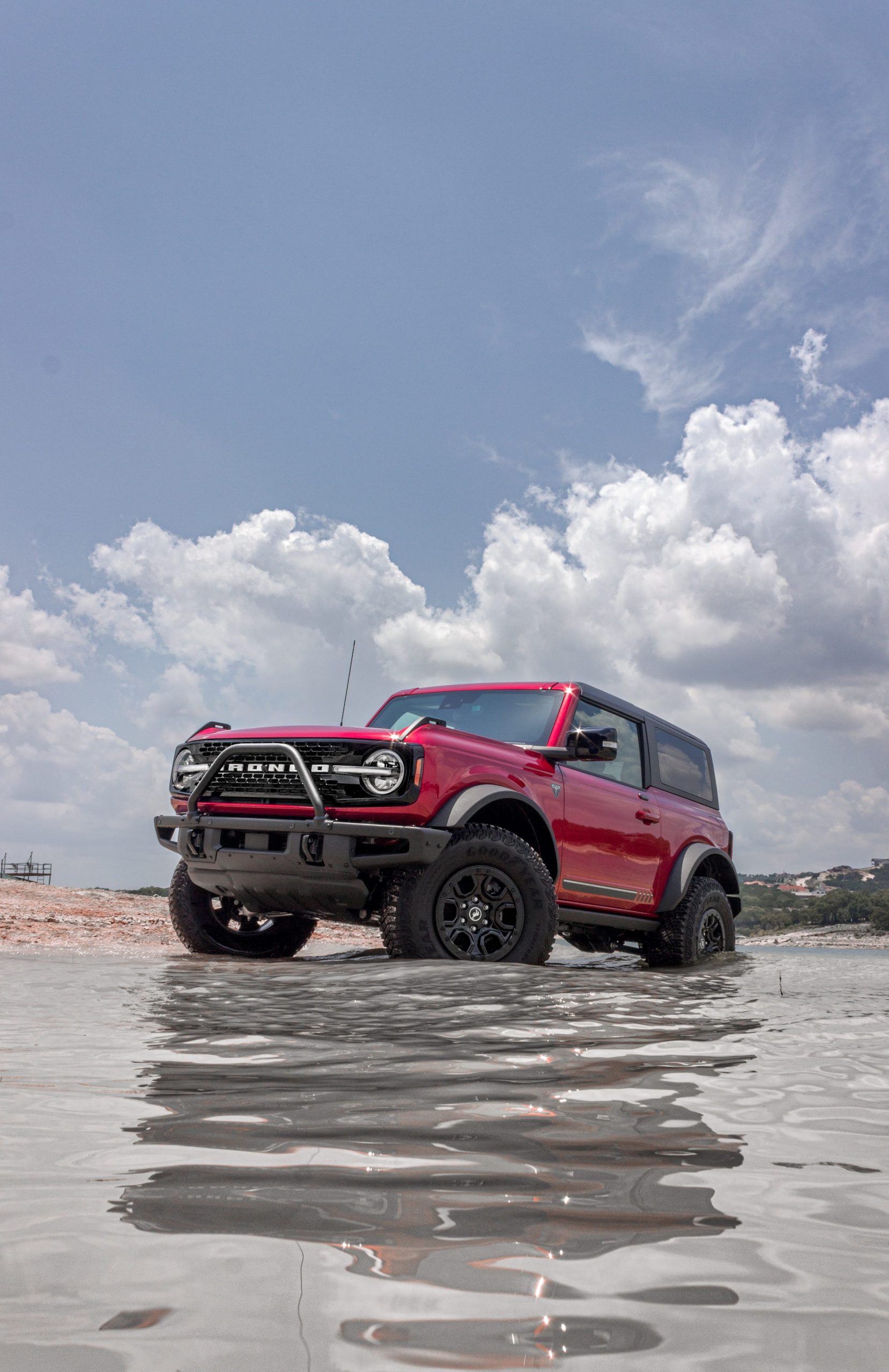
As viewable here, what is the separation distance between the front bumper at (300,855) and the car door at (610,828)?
135 cm

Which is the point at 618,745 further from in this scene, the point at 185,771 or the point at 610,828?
the point at 185,771

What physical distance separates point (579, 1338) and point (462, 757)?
4266 mm

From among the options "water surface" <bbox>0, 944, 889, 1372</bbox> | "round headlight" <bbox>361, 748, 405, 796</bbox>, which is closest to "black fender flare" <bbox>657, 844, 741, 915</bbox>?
"round headlight" <bbox>361, 748, 405, 796</bbox>

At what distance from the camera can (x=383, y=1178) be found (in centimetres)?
131

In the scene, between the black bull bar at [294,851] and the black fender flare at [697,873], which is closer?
the black bull bar at [294,851]

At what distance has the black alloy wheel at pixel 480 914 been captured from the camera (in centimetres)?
484

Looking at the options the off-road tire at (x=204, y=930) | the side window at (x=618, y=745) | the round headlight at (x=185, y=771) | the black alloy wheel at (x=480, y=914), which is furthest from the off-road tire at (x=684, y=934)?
the round headlight at (x=185, y=771)

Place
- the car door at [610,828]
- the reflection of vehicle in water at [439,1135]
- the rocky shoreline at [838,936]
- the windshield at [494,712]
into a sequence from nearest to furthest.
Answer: the reflection of vehicle in water at [439,1135], the car door at [610,828], the windshield at [494,712], the rocky shoreline at [838,936]

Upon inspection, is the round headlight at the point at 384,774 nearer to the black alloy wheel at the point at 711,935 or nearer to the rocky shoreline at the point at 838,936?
the black alloy wheel at the point at 711,935


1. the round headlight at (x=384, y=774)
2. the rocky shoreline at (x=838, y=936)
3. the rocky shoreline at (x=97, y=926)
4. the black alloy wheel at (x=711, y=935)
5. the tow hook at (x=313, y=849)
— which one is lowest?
the rocky shoreline at (x=838, y=936)

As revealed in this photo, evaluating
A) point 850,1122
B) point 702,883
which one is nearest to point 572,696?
point 702,883

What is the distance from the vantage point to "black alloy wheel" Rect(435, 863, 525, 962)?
4844mm

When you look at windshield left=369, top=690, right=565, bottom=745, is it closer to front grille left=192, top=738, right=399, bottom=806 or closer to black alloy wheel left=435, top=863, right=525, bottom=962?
front grille left=192, top=738, right=399, bottom=806

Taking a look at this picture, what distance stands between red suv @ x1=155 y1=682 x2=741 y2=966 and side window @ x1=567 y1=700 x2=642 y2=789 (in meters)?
0.02
